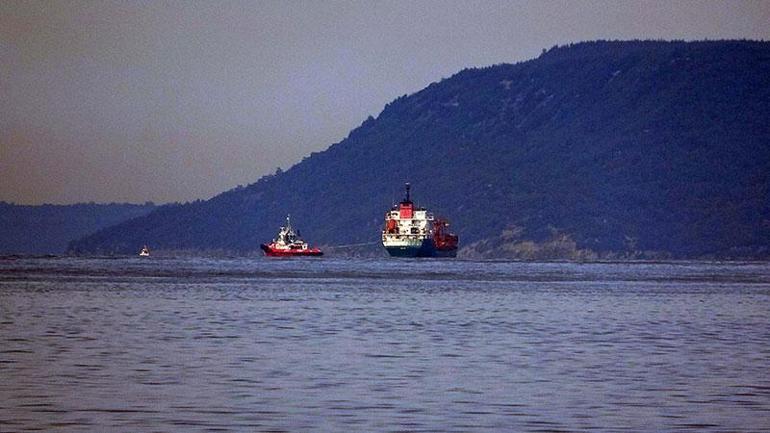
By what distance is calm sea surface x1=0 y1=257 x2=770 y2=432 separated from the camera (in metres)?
24.8

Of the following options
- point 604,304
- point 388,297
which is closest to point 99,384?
point 604,304

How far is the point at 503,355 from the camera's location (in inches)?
1473

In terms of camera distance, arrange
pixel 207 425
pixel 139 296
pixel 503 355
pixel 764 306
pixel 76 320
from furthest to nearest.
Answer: pixel 139 296
pixel 764 306
pixel 76 320
pixel 503 355
pixel 207 425

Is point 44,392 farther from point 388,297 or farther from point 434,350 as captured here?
point 388,297

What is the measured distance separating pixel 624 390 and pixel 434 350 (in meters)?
10.0

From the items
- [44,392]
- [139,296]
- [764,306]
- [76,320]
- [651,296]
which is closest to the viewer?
[44,392]

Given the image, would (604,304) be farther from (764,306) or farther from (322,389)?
(322,389)

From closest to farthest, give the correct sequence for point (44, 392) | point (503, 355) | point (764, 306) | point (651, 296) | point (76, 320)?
point (44, 392), point (503, 355), point (76, 320), point (764, 306), point (651, 296)

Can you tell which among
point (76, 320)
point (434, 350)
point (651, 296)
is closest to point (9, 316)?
point (76, 320)

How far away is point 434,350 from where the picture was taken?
38938mm

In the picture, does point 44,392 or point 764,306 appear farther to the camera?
point 764,306

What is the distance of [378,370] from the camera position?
32.9m

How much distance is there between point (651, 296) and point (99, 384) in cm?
6002

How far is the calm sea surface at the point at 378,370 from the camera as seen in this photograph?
976 inches
